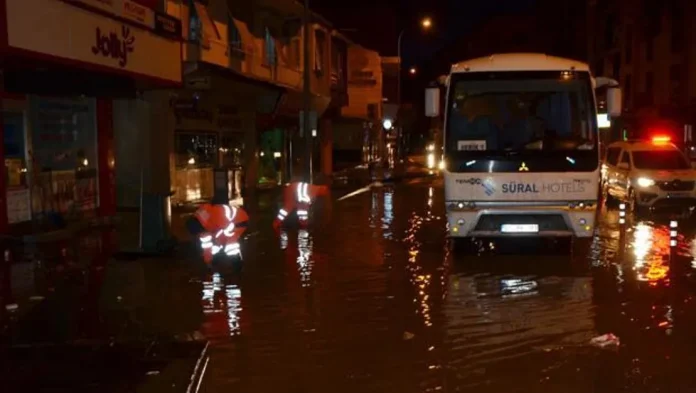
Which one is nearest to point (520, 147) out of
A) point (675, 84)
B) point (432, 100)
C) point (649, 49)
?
point (432, 100)

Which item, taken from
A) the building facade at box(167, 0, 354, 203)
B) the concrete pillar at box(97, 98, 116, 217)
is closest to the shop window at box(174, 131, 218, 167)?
the building facade at box(167, 0, 354, 203)

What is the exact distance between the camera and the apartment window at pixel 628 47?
5847 cm

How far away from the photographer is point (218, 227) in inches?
461

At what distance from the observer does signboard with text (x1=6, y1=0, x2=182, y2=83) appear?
1027cm

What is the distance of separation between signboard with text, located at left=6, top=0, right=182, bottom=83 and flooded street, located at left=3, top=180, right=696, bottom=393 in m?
3.13

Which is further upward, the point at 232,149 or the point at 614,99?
the point at 614,99

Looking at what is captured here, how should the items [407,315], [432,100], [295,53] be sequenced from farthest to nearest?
1. [295,53]
2. [432,100]
3. [407,315]

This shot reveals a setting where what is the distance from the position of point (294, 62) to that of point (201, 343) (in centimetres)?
2648

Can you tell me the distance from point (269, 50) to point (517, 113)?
57.0 feet

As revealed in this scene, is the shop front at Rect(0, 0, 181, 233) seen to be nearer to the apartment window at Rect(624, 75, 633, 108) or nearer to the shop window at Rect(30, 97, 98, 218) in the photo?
the shop window at Rect(30, 97, 98, 218)

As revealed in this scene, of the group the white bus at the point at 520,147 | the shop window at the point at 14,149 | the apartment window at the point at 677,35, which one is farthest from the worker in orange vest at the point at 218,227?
the apartment window at the point at 677,35

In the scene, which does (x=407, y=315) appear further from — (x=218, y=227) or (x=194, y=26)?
(x=194, y=26)

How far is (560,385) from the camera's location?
6848 mm

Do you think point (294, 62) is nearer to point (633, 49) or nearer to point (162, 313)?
point (162, 313)
